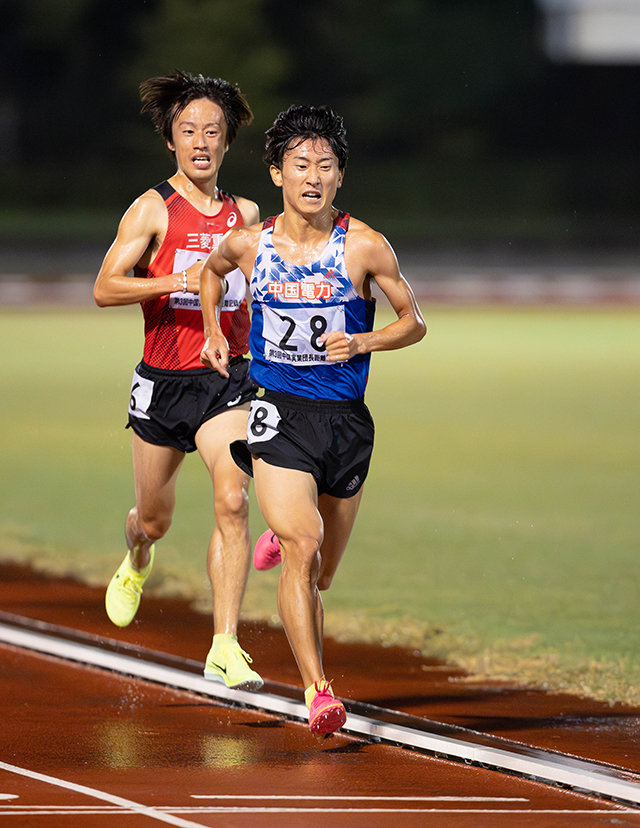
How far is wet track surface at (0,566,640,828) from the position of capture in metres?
4.88

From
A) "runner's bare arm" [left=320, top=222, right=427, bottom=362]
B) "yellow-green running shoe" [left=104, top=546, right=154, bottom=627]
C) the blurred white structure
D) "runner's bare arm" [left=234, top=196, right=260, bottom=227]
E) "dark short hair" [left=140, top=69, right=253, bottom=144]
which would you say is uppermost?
the blurred white structure

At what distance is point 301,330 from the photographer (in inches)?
223

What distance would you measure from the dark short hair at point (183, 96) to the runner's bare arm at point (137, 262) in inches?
14.2

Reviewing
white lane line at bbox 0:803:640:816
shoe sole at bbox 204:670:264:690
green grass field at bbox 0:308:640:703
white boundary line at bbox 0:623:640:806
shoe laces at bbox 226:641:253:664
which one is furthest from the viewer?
green grass field at bbox 0:308:640:703

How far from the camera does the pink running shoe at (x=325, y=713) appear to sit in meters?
5.27

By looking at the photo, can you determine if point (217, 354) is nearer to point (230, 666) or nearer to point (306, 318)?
point (306, 318)

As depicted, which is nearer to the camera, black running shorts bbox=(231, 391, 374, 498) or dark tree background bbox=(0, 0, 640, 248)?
black running shorts bbox=(231, 391, 374, 498)

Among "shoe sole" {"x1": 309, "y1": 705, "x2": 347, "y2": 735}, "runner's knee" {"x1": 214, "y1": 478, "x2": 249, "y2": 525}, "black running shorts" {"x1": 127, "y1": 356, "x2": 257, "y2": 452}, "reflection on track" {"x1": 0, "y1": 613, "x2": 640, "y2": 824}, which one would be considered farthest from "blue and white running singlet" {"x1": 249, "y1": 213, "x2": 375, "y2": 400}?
"reflection on track" {"x1": 0, "y1": 613, "x2": 640, "y2": 824}

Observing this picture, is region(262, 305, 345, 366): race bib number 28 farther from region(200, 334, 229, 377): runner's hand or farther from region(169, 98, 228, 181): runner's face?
region(169, 98, 228, 181): runner's face

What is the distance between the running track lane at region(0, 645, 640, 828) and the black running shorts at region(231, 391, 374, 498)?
3.20ft

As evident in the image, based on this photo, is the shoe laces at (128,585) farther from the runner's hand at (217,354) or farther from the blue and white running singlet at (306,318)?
the blue and white running singlet at (306,318)

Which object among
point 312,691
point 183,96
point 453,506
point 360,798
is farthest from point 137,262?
point 453,506

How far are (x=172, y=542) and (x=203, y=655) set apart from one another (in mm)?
3746

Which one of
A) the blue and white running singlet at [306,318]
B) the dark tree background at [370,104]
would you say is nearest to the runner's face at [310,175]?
the blue and white running singlet at [306,318]
